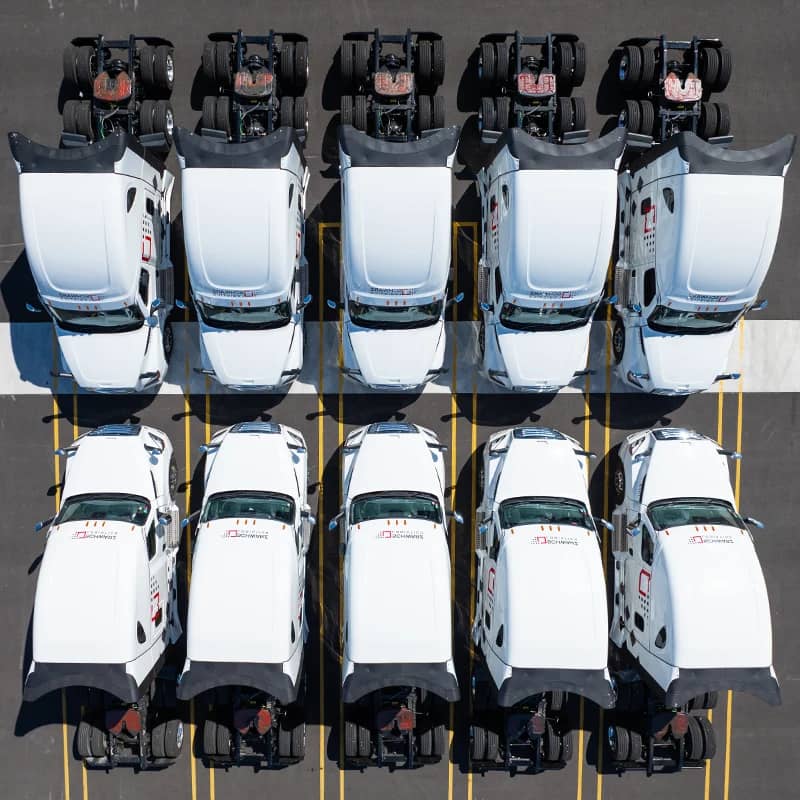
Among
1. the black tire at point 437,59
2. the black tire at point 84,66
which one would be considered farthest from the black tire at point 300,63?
the black tire at point 84,66

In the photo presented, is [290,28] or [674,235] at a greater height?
[290,28]

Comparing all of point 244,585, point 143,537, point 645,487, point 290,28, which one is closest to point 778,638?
point 645,487

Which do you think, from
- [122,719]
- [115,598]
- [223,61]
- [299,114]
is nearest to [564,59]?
[299,114]

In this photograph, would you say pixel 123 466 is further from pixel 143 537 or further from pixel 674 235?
pixel 674 235

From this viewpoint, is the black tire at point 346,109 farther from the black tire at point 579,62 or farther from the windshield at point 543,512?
the windshield at point 543,512

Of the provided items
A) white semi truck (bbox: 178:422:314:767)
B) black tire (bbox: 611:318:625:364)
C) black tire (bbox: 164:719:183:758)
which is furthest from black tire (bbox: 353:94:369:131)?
black tire (bbox: 164:719:183:758)

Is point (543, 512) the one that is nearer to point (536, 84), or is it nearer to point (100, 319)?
point (536, 84)
